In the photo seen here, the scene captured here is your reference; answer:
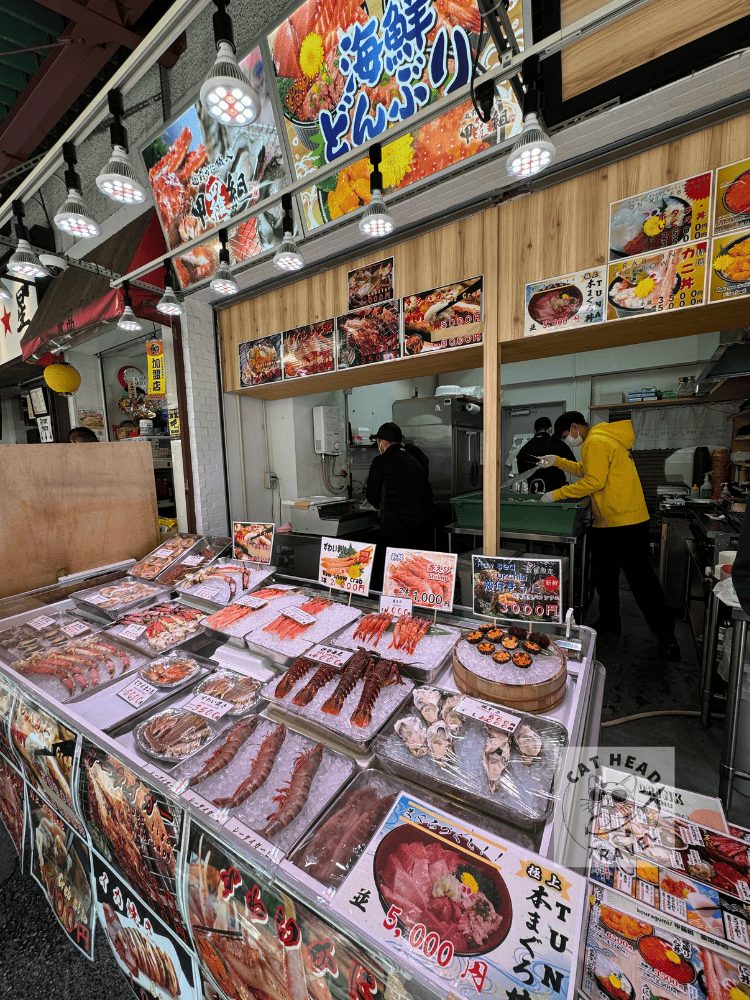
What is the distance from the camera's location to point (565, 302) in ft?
7.18

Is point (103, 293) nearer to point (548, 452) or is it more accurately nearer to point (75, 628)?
point (75, 628)

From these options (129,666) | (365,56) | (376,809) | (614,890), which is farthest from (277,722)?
(365,56)

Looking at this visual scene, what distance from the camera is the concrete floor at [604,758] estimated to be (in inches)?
62.7

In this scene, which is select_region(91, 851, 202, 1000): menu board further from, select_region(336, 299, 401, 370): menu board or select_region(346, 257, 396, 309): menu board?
select_region(346, 257, 396, 309): menu board

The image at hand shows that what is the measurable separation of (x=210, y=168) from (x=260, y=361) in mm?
1381

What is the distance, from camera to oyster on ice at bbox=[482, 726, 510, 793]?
111 centimetres

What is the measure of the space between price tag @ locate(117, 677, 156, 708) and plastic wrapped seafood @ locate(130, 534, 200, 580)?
1.30 m

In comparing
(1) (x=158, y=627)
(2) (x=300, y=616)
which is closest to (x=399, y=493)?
(2) (x=300, y=616)

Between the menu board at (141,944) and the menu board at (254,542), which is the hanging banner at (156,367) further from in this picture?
the menu board at (141,944)

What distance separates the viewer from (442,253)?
8.48 ft

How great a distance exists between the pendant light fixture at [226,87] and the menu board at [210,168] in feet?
2.94

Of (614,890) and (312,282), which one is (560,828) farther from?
(312,282)

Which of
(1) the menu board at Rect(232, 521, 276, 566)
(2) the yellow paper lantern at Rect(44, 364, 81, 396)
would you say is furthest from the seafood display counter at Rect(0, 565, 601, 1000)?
(2) the yellow paper lantern at Rect(44, 364, 81, 396)

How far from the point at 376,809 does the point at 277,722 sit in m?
0.53
